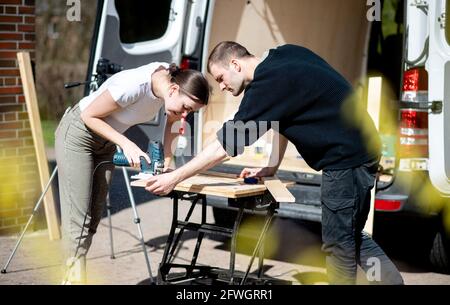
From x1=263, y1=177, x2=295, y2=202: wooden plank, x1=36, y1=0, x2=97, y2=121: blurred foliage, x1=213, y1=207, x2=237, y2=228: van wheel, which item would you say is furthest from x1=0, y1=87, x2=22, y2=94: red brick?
x1=36, y1=0, x2=97, y2=121: blurred foliage

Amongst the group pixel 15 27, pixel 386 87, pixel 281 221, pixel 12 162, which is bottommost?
pixel 281 221

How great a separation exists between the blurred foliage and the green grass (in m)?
0.31

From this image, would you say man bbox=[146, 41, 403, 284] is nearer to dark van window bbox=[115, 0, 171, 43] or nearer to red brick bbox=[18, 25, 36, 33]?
dark van window bbox=[115, 0, 171, 43]

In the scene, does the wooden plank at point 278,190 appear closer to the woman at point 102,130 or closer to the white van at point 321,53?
the woman at point 102,130

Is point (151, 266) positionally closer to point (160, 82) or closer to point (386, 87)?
point (160, 82)

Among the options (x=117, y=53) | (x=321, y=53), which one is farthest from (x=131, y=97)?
(x=321, y=53)

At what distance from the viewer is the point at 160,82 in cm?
412

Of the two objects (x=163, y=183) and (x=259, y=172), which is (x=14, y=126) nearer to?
(x=259, y=172)

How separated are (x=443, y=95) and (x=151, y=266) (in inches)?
100.0

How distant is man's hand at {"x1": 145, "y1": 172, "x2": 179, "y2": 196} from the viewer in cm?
381

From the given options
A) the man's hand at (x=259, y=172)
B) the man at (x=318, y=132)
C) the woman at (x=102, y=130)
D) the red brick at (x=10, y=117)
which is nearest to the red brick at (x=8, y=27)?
the red brick at (x=10, y=117)

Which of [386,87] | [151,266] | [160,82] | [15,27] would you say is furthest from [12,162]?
[386,87]

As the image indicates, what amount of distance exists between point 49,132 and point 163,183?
830cm
